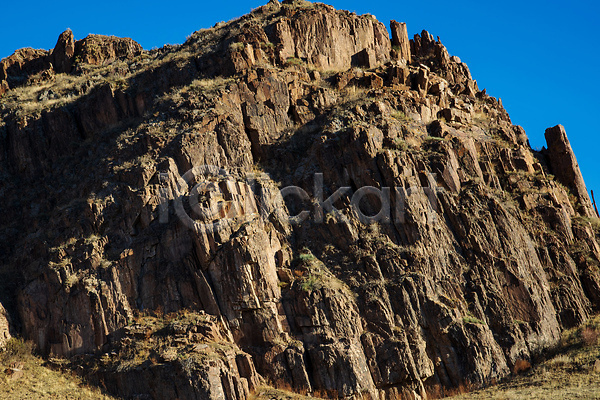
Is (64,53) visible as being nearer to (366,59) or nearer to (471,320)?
(366,59)

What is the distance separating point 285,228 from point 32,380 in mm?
13754

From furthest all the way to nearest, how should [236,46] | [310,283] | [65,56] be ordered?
1. [65,56]
2. [236,46]
3. [310,283]

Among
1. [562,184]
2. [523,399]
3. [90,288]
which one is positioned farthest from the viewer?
[562,184]

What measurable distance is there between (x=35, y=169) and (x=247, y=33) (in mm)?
15630

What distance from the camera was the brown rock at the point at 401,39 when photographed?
47062 millimetres

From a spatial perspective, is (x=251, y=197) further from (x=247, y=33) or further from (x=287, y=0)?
(x=287, y=0)

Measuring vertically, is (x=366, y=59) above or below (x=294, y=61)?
below

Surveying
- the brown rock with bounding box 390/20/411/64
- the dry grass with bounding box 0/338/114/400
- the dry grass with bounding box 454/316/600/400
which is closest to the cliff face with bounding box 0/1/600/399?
the dry grass with bounding box 0/338/114/400

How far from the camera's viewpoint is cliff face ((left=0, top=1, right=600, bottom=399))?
30703 millimetres

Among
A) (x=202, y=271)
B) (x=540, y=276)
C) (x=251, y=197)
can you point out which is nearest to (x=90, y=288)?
(x=202, y=271)

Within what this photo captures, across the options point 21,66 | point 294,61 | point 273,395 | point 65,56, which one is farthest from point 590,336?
point 21,66

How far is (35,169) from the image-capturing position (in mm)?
40969

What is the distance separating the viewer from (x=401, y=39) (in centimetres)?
4744

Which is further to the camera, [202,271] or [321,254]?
[321,254]
